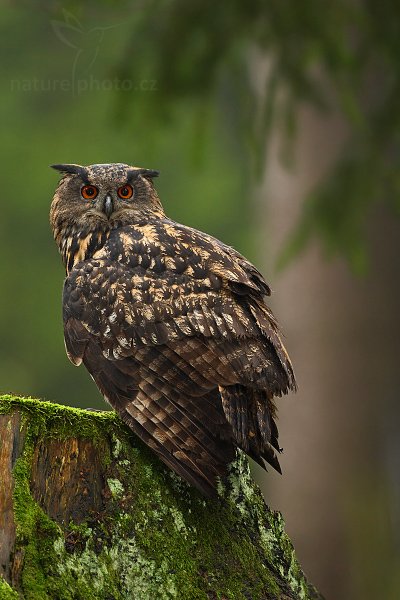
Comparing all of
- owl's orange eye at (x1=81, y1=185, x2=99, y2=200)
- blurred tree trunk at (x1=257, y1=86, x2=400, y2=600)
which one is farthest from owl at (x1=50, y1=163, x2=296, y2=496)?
blurred tree trunk at (x1=257, y1=86, x2=400, y2=600)

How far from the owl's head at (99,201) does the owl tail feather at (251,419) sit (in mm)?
1504

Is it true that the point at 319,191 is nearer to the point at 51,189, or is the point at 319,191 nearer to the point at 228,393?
the point at 228,393

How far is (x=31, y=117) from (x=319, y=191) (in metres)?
13.4

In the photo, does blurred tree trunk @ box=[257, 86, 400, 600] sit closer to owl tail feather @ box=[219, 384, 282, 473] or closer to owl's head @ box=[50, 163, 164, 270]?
owl's head @ box=[50, 163, 164, 270]

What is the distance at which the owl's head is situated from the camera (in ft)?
19.5

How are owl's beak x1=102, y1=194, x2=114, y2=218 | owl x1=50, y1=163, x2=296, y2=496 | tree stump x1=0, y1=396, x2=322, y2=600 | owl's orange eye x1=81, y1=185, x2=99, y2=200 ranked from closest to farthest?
tree stump x1=0, y1=396, x2=322, y2=600 → owl x1=50, y1=163, x2=296, y2=496 → owl's beak x1=102, y1=194, x2=114, y2=218 → owl's orange eye x1=81, y1=185, x2=99, y2=200

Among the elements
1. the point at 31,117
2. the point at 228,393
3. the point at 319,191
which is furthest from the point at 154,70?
the point at 31,117

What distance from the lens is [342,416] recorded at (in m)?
9.05

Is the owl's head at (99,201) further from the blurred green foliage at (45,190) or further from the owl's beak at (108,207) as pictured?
the blurred green foliage at (45,190)

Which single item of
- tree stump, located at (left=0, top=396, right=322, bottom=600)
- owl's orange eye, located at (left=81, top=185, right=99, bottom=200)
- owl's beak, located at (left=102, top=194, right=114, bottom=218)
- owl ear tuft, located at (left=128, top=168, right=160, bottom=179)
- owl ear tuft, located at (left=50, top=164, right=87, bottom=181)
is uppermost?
owl ear tuft, located at (left=128, top=168, right=160, bottom=179)

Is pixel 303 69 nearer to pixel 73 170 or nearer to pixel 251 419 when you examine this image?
pixel 73 170

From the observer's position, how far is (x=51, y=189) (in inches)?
822

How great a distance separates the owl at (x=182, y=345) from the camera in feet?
15.2

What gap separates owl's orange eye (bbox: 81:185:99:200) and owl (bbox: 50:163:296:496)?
1.47 ft
